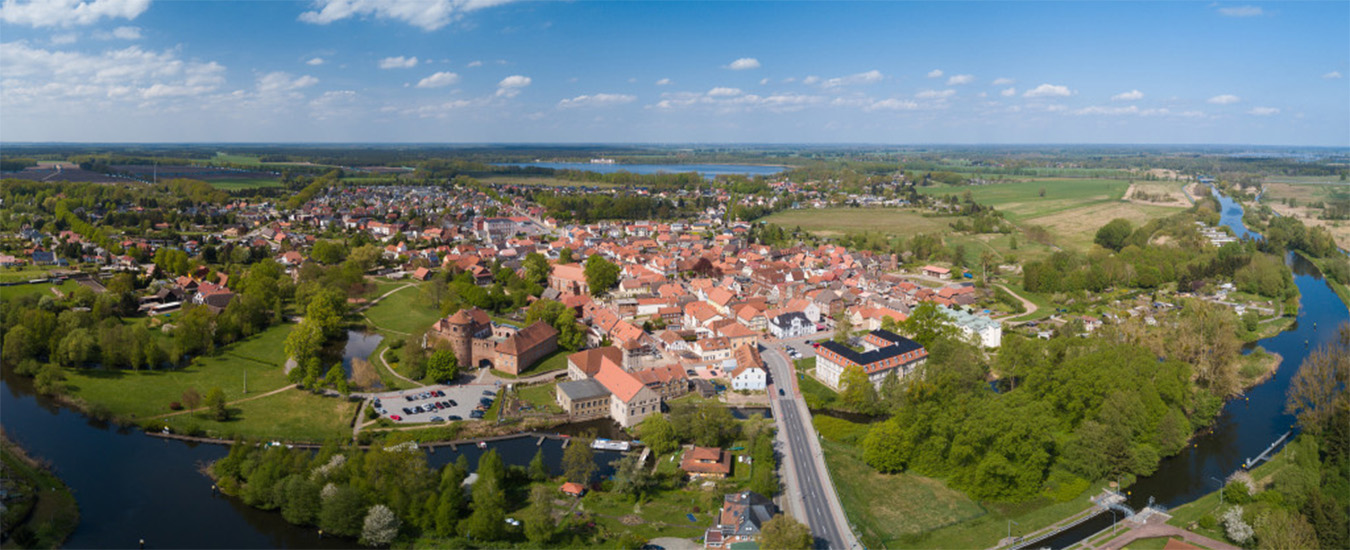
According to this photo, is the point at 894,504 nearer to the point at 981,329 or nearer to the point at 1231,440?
the point at 1231,440

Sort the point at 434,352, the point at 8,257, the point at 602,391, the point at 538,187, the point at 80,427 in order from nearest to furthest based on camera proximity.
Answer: the point at 80,427 → the point at 602,391 → the point at 434,352 → the point at 8,257 → the point at 538,187

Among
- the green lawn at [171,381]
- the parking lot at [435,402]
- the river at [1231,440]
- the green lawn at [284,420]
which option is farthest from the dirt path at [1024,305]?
the green lawn at [171,381]

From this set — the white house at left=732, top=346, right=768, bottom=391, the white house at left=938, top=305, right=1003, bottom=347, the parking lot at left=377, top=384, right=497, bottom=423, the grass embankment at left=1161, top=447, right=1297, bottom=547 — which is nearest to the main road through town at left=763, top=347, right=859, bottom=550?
the white house at left=732, top=346, right=768, bottom=391

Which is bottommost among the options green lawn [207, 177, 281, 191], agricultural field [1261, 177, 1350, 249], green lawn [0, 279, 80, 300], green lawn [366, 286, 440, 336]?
green lawn [366, 286, 440, 336]

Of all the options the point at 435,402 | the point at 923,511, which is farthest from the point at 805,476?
the point at 435,402

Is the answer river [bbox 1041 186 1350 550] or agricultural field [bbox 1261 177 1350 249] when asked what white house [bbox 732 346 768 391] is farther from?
agricultural field [bbox 1261 177 1350 249]

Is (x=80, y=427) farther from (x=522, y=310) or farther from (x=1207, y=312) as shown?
(x=1207, y=312)

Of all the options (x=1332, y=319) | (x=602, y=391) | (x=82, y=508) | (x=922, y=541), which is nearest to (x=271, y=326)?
(x=82, y=508)
